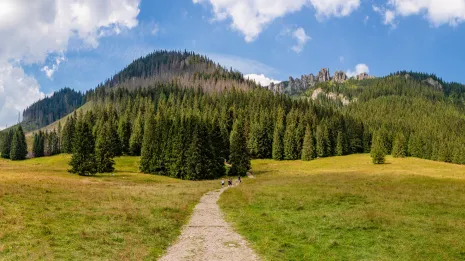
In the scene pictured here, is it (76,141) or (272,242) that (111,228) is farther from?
(76,141)

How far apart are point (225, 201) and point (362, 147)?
5118 inches

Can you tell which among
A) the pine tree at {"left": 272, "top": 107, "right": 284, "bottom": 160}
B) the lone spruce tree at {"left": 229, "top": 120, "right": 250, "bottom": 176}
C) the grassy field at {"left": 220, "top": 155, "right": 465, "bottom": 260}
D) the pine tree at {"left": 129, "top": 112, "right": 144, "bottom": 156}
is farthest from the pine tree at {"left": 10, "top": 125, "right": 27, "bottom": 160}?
the grassy field at {"left": 220, "top": 155, "right": 465, "bottom": 260}

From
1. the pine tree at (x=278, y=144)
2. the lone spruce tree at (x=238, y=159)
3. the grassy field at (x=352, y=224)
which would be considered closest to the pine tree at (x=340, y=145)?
the pine tree at (x=278, y=144)

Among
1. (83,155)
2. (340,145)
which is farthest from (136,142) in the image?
(340,145)

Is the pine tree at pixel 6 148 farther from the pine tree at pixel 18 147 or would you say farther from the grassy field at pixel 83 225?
the grassy field at pixel 83 225

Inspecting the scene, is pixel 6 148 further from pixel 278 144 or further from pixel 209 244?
pixel 209 244

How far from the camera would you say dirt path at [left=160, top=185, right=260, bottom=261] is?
52.7 ft

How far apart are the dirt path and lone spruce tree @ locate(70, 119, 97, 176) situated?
2092 inches

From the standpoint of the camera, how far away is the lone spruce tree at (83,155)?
71.0 meters

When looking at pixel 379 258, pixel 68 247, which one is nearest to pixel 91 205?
pixel 68 247

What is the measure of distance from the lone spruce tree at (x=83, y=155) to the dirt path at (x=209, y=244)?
53142mm

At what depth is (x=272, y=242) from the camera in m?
18.5

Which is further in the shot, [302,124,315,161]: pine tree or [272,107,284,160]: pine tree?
[272,107,284,160]: pine tree

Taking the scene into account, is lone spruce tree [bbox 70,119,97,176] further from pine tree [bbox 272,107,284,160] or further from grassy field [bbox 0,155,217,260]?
pine tree [bbox 272,107,284,160]
